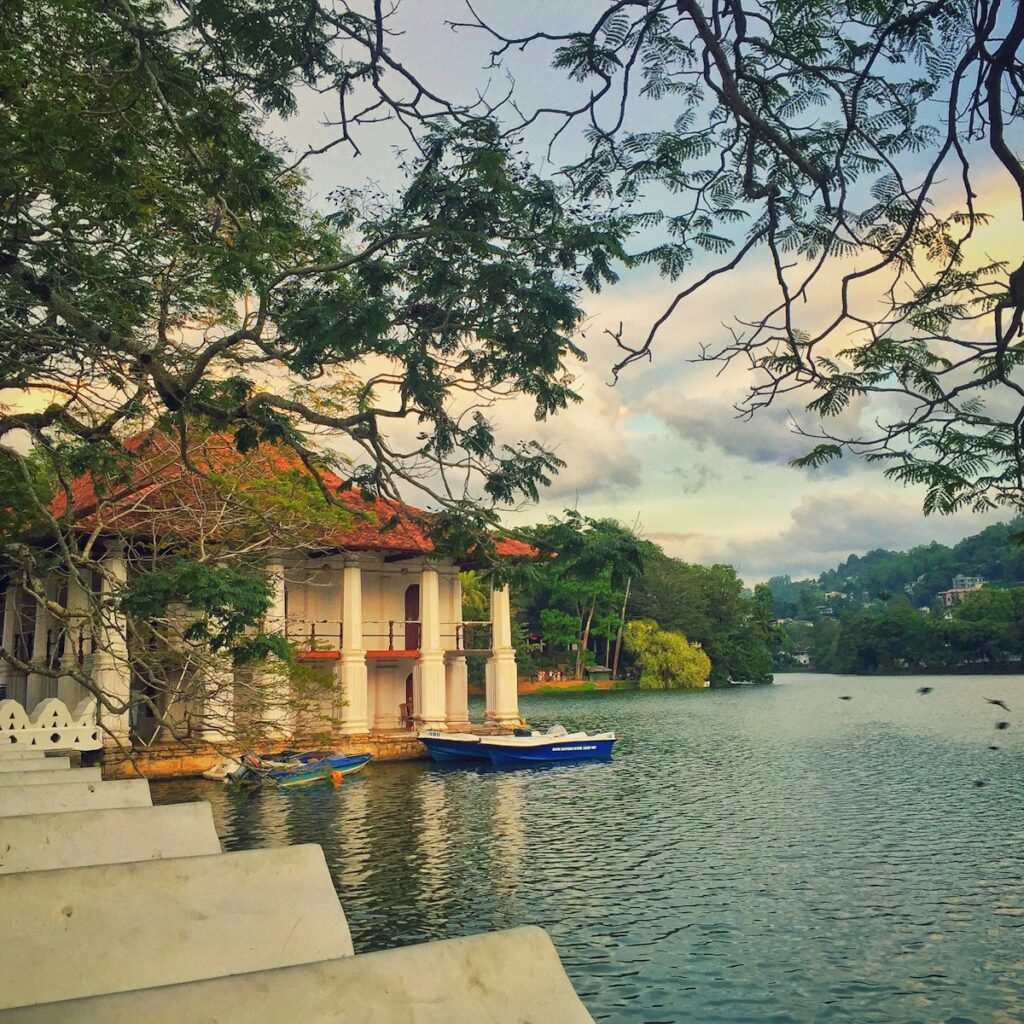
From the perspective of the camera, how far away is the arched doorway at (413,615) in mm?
34594

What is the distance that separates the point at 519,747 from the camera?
28.9m

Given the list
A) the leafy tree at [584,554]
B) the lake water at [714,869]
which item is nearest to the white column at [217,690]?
the lake water at [714,869]

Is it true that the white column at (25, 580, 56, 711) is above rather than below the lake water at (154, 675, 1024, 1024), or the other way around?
above

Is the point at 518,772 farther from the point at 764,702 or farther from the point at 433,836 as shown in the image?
the point at 764,702

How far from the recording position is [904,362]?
505cm

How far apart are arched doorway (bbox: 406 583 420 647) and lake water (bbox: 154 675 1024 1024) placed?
567 cm

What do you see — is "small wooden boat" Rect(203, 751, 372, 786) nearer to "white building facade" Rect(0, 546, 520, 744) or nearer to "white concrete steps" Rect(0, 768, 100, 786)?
"white building facade" Rect(0, 546, 520, 744)

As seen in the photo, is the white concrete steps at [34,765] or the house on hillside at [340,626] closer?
the white concrete steps at [34,765]

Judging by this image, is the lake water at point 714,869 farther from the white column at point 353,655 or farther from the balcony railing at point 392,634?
the balcony railing at point 392,634

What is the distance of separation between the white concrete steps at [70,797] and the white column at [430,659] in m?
26.4

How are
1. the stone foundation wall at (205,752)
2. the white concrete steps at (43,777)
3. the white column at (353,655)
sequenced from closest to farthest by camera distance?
the white concrete steps at (43,777), the stone foundation wall at (205,752), the white column at (353,655)

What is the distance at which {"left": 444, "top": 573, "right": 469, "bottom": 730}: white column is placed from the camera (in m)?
35.4

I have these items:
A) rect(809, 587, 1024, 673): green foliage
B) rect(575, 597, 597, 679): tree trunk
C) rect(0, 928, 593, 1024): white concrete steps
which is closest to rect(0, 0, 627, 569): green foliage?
rect(0, 928, 593, 1024): white concrete steps

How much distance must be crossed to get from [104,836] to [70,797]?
3.54ft
